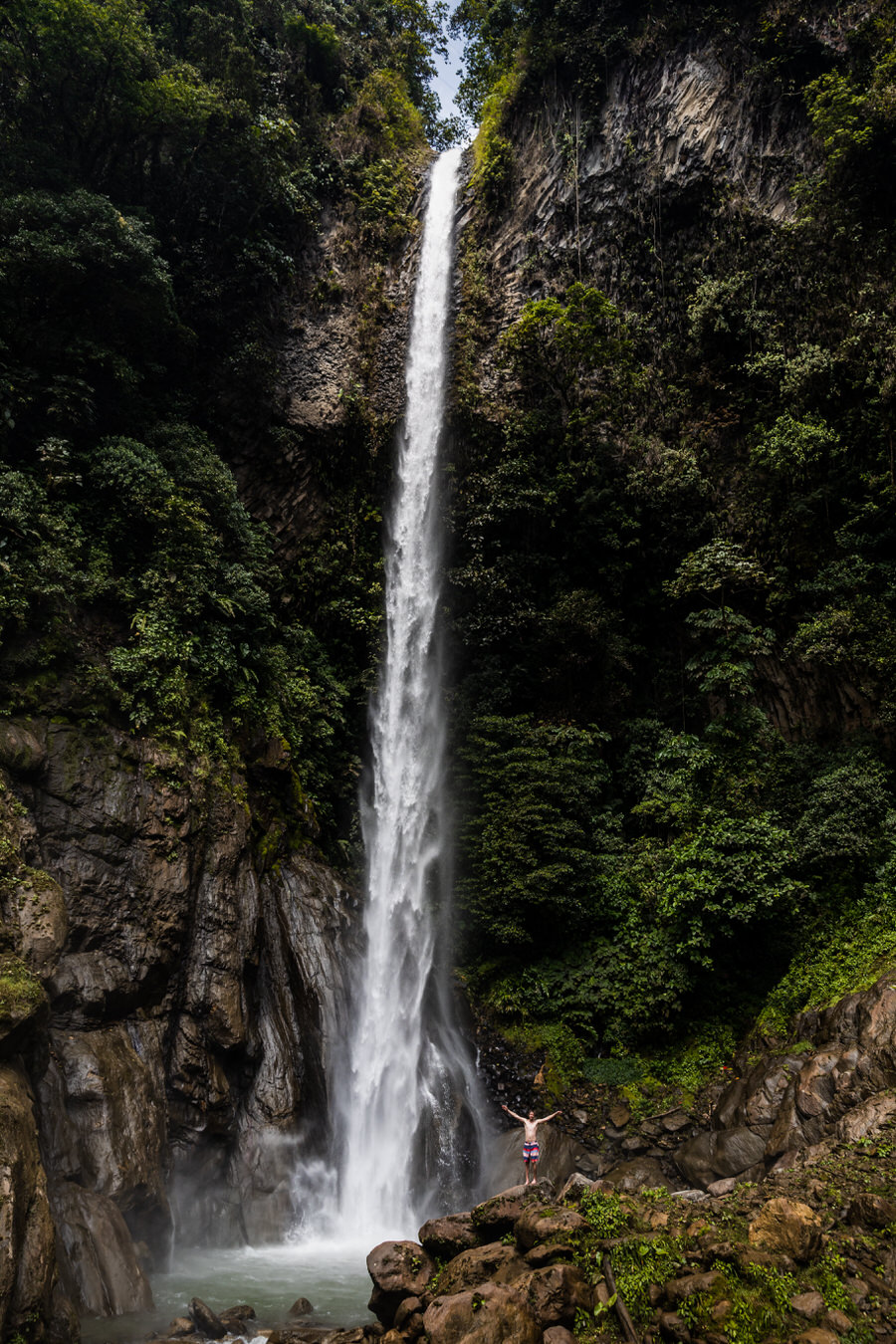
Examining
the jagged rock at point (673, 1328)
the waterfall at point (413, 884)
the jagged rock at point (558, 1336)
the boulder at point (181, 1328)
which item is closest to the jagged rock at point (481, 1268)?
the jagged rock at point (558, 1336)

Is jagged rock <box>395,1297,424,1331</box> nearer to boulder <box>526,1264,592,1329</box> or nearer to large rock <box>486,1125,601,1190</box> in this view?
boulder <box>526,1264,592,1329</box>

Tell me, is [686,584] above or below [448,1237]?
above

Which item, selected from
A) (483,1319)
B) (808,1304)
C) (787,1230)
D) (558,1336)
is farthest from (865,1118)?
(483,1319)

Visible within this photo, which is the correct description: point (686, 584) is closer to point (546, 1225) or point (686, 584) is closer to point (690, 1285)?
point (546, 1225)

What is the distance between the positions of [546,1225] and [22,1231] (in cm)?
385

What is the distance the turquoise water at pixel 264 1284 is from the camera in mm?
6406

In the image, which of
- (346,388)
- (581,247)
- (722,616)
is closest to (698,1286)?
(722,616)

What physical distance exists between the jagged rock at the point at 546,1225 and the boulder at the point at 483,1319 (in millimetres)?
519

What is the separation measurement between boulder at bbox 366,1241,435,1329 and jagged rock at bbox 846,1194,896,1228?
3.29m

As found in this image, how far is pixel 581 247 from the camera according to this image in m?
15.4

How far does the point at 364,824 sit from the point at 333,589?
195 inches

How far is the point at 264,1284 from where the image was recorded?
24.3ft

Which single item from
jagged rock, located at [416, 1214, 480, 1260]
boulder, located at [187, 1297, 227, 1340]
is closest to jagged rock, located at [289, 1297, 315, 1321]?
boulder, located at [187, 1297, 227, 1340]

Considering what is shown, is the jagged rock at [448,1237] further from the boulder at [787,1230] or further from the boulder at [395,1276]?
the boulder at [787,1230]
